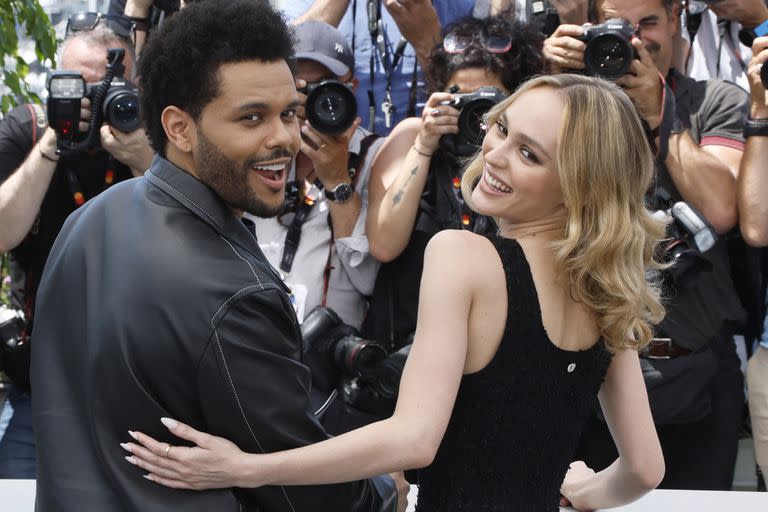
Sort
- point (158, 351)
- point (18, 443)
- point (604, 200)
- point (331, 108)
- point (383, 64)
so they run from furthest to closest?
1. point (383, 64)
2. point (18, 443)
3. point (331, 108)
4. point (604, 200)
5. point (158, 351)

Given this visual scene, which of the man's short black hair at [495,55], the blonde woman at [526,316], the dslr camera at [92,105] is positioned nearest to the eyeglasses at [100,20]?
the dslr camera at [92,105]

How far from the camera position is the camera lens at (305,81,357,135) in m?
3.32

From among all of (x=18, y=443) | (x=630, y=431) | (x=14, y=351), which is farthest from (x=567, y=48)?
(x=18, y=443)

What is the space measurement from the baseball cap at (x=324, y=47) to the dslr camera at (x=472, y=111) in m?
0.50

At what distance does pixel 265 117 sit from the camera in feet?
6.06

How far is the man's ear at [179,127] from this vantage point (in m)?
1.82

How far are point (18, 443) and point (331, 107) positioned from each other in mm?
1591

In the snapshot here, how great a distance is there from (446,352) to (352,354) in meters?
1.30

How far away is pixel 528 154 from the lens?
189cm

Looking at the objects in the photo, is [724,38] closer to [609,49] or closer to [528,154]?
[609,49]

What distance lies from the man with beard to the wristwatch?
144cm

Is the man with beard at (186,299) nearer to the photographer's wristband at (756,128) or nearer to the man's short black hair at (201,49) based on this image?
the man's short black hair at (201,49)

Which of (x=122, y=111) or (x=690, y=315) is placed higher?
(x=122, y=111)

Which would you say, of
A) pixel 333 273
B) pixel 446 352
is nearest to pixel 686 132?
pixel 333 273
